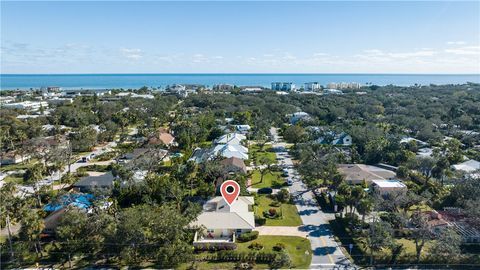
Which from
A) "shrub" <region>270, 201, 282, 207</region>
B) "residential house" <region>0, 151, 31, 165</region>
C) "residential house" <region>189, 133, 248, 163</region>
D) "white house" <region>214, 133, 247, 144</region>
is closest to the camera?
"shrub" <region>270, 201, 282, 207</region>

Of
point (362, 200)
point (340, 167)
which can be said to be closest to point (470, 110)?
point (340, 167)

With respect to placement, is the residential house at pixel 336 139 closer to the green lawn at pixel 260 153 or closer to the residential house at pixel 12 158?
the green lawn at pixel 260 153

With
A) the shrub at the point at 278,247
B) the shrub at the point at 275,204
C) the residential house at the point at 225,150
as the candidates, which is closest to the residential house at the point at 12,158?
the residential house at the point at 225,150

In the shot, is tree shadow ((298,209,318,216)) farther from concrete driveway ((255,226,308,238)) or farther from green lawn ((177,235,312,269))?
green lawn ((177,235,312,269))

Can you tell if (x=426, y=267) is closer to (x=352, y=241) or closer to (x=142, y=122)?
(x=352, y=241)

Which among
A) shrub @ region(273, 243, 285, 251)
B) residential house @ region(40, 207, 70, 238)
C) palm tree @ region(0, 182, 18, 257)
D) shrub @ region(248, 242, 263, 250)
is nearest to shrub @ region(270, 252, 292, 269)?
shrub @ region(273, 243, 285, 251)

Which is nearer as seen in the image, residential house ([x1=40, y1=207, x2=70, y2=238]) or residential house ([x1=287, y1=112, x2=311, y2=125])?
residential house ([x1=40, y1=207, x2=70, y2=238])

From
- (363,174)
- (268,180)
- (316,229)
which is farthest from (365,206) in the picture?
(268,180)
